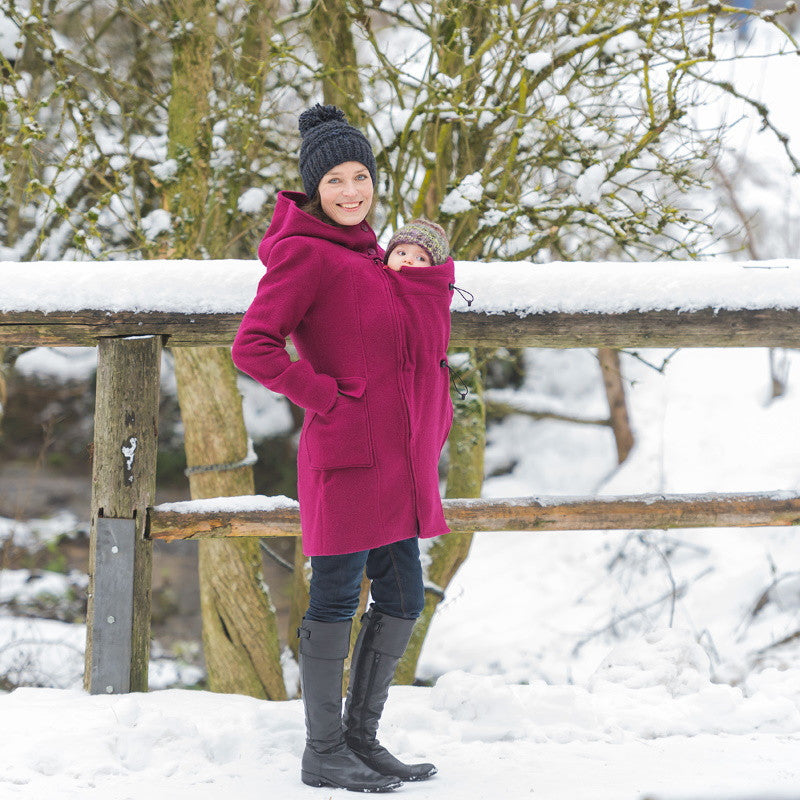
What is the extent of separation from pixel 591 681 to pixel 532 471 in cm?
632

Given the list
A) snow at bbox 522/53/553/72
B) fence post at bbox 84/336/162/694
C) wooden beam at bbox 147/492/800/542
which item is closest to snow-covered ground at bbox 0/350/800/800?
fence post at bbox 84/336/162/694

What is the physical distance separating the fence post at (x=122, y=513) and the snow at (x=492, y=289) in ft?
0.52

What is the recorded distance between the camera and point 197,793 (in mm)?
1883

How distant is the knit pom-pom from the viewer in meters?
2.00

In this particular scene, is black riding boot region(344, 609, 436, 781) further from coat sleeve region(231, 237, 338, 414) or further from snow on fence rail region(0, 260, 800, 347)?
snow on fence rail region(0, 260, 800, 347)

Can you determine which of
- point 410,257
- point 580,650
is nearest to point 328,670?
point 410,257

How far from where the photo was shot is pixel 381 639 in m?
2.05

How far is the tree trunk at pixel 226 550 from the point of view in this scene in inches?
177

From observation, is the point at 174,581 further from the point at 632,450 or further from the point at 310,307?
the point at 310,307

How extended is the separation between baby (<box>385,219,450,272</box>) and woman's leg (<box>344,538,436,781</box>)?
0.66 metres

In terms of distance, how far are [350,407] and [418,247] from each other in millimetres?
411

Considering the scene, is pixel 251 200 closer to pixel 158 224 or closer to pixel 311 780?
pixel 158 224

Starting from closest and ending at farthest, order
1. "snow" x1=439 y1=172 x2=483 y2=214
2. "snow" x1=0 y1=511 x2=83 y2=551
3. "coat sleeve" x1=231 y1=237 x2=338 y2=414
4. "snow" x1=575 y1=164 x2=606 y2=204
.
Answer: "coat sleeve" x1=231 y1=237 x2=338 y2=414 → "snow" x1=439 y1=172 x2=483 y2=214 → "snow" x1=575 y1=164 x2=606 y2=204 → "snow" x1=0 y1=511 x2=83 y2=551

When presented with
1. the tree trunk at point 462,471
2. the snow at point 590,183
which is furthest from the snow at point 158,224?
the snow at point 590,183
